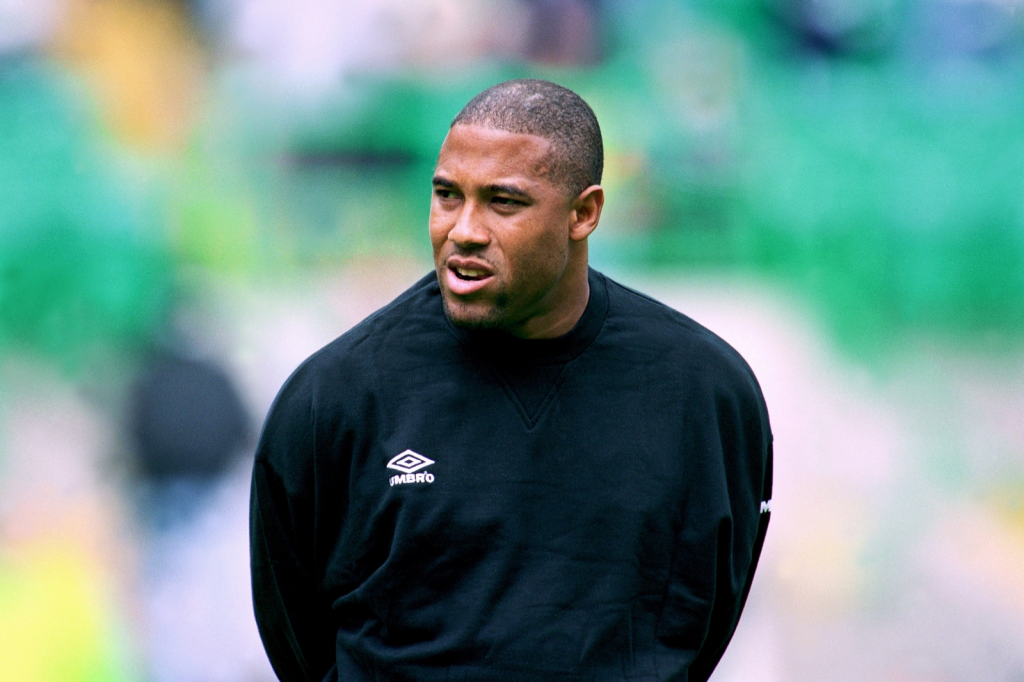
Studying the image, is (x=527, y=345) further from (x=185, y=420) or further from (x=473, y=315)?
(x=185, y=420)

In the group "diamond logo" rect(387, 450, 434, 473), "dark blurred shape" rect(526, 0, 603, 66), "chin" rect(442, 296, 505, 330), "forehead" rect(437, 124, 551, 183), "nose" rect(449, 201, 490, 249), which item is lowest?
"diamond logo" rect(387, 450, 434, 473)

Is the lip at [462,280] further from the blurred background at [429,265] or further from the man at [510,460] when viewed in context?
the blurred background at [429,265]

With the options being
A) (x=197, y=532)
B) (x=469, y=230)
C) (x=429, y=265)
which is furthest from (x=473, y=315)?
(x=197, y=532)

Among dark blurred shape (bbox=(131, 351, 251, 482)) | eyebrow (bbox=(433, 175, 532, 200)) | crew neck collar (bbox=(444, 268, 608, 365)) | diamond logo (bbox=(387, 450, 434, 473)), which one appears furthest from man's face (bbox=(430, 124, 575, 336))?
dark blurred shape (bbox=(131, 351, 251, 482))

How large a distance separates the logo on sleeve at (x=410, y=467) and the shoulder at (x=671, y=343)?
48 cm

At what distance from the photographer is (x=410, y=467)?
2.52 m

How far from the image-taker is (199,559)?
3887 mm

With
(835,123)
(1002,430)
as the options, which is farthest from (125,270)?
(1002,430)

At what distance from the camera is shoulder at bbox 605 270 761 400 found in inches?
106

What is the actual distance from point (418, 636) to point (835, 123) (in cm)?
221

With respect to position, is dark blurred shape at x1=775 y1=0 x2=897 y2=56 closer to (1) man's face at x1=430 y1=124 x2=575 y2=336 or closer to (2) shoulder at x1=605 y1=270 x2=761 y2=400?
(2) shoulder at x1=605 y1=270 x2=761 y2=400

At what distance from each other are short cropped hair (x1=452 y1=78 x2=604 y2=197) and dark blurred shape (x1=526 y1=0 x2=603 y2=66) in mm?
1309

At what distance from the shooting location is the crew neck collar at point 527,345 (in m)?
2.61

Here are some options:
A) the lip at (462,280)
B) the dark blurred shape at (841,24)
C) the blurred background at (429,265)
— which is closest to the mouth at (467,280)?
the lip at (462,280)
